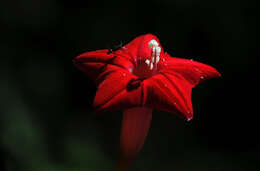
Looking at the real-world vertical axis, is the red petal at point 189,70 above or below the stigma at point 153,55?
below

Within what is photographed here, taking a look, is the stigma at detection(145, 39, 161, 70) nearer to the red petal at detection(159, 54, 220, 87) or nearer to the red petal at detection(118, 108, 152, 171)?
the red petal at detection(159, 54, 220, 87)

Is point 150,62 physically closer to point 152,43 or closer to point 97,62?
point 152,43

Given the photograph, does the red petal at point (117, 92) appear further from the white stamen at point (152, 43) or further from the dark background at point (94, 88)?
the dark background at point (94, 88)

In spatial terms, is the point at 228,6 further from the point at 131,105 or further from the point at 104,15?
the point at 131,105

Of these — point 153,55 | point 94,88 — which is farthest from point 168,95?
point 94,88

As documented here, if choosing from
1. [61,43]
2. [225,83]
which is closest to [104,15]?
[61,43]

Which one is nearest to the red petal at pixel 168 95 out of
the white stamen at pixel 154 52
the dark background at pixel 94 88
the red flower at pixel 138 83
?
the red flower at pixel 138 83

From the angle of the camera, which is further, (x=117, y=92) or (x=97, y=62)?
(x=97, y=62)
